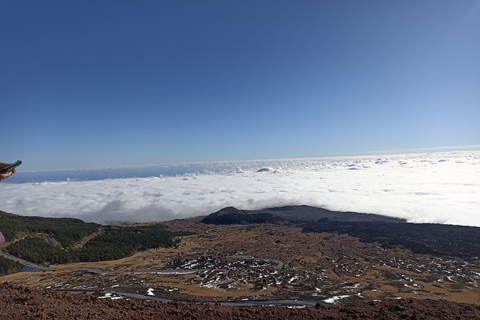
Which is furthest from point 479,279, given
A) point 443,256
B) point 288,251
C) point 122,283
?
point 122,283

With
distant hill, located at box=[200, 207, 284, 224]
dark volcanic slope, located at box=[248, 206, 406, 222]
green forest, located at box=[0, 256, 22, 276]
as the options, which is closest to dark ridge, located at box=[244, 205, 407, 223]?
dark volcanic slope, located at box=[248, 206, 406, 222]

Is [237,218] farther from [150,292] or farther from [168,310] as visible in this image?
[168,310]

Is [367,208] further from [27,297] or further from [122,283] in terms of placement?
[27,297]

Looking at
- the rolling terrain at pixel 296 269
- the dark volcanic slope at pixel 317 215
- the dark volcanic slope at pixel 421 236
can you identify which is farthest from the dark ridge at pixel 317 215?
the rolling terrain at pixel 296 269

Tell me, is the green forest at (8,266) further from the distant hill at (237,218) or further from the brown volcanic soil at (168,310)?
the distant hill at (237,218)

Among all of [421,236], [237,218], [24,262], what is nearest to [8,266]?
[24,262]

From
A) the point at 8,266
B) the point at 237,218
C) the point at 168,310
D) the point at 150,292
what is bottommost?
the point at 237,218

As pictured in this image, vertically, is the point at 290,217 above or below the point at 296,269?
below

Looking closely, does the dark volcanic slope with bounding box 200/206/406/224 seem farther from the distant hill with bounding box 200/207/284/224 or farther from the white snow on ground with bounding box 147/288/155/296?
the white snow on ground with bounding box 147/288/155/296
